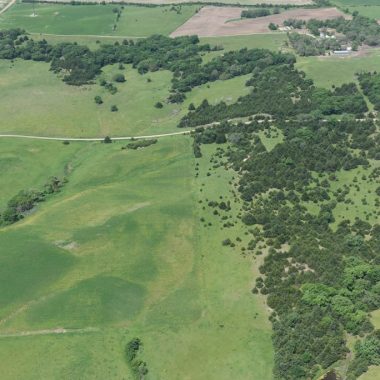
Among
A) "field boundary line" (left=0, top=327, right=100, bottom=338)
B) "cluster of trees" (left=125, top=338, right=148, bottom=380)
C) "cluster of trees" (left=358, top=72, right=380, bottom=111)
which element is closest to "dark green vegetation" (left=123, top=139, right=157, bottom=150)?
"cluster of trees" (left=358, top=72, right=380, bottom=111)

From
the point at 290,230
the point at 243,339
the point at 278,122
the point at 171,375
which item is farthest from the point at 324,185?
the point at 171,375

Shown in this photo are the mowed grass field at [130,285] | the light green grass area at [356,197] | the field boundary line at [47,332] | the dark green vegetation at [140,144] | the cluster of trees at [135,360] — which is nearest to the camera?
the cluster of trees at [135,360]

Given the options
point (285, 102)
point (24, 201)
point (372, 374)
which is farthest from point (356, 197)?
point (24, 201)

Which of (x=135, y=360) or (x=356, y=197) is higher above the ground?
(x=135, y=360)

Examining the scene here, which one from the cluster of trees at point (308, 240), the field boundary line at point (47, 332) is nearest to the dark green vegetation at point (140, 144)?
the cluster of trees at point (308, 240)

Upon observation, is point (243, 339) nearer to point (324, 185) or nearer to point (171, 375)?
point (171, 375)

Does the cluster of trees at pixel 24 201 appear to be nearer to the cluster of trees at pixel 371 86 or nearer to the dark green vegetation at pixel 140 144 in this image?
the dark green vegetation at pixel 140 144

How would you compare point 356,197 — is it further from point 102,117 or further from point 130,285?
point 102,117
